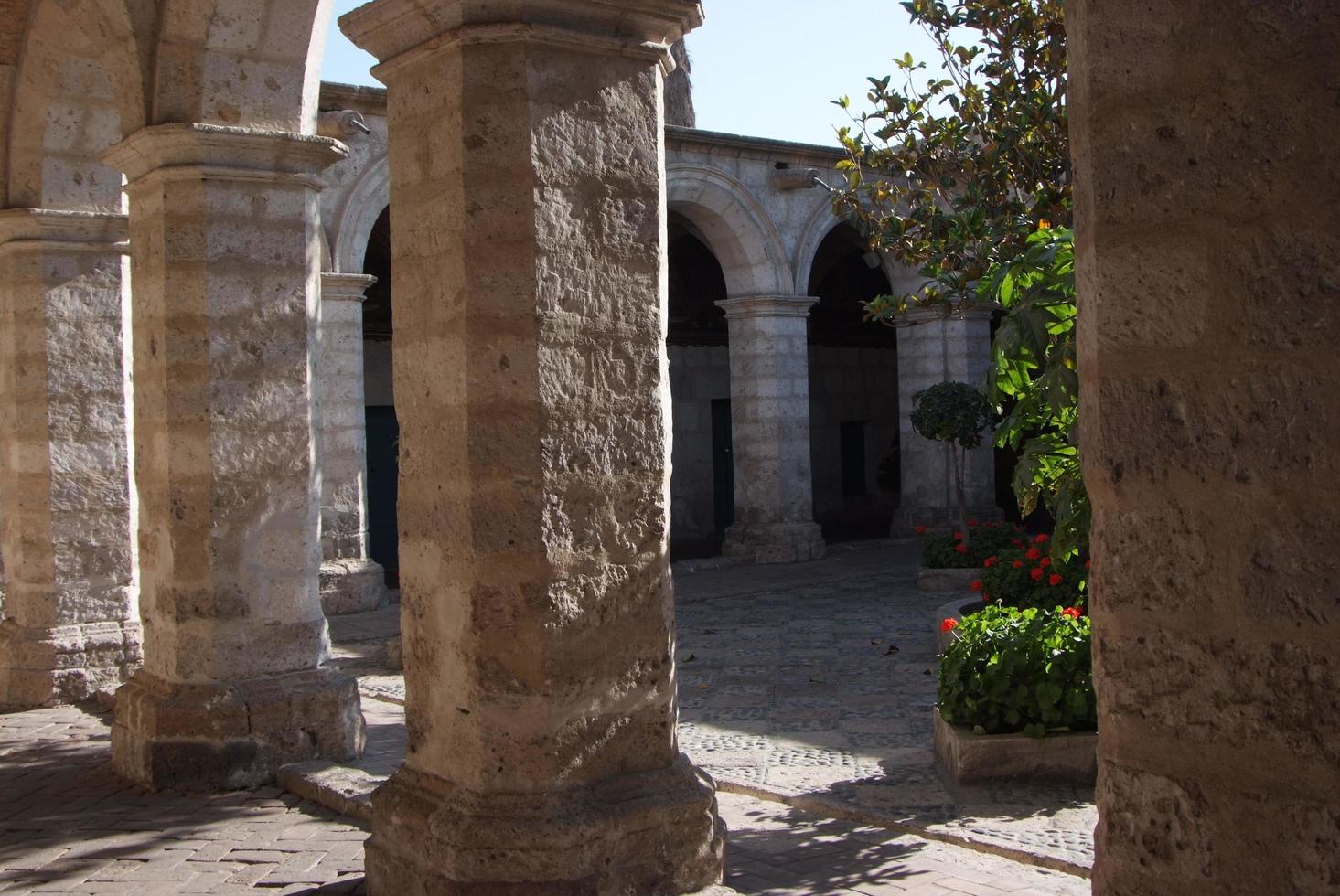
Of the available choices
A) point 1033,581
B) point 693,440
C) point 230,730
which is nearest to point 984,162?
point 1033,581

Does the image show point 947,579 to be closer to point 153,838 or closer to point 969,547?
point 969,547

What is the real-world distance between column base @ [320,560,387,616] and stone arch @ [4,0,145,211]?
458 cm

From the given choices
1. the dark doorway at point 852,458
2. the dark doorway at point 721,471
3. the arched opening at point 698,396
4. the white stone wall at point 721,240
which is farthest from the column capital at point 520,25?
the dark doorway at point 852,458

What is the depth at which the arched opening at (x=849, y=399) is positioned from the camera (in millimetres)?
18156

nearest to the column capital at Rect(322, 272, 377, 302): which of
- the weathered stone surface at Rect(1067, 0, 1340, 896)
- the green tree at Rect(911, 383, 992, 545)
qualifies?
the green tree at Rect(911, 383, 992, 545)

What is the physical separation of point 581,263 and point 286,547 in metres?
2.56

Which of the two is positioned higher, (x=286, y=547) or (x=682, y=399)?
(x=682, y=399)

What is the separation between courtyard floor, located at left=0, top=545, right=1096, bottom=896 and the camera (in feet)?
13.4

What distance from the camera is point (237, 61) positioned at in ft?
17.9

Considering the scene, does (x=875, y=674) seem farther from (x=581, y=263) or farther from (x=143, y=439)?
(x=581, y=263)

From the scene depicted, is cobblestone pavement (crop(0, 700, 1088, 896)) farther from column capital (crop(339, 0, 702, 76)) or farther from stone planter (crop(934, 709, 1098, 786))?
column capital (crop(339, 0, 702, 76))

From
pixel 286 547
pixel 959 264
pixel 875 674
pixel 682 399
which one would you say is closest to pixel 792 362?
pixel 682 399

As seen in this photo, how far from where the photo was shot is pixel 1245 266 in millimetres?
1763

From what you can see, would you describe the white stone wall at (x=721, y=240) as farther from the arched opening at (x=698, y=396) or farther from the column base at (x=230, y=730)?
the column base at (x=230, y=730)
